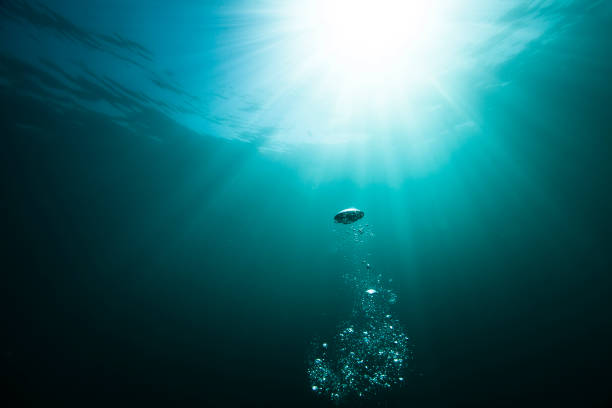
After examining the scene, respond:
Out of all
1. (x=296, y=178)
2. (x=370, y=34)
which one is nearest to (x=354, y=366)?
(x=370, y=34)

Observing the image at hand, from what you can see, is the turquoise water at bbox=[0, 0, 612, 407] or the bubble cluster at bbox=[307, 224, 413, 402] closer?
the turquoise water at bbox=[0, 0, 612, 407]

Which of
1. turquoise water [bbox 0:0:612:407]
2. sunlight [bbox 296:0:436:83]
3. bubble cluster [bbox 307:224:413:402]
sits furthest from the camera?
bubble cluster [bbox 307:224:413:402]

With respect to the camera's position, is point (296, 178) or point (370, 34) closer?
point (370, 34)

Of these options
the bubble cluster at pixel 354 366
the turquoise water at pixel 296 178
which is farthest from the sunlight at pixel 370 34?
the bubble cluster at pixel 354 366

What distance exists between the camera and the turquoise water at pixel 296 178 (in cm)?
890

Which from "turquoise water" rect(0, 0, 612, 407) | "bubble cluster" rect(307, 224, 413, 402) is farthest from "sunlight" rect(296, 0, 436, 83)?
"bubble cluster" rect(307, 224, 413, 402)

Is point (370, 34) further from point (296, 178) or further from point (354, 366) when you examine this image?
point (296, 178)

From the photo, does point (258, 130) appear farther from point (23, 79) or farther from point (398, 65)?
point (23, 79)

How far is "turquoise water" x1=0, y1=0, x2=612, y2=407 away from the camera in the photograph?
8.90m

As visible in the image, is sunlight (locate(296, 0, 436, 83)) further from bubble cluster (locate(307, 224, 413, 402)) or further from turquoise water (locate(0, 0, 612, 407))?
bubble cluster (locate(307, 224, 413, 402))

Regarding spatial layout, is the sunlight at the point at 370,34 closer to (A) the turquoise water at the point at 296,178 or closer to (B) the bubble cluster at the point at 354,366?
(A) the turquoise water at the point at 296,178

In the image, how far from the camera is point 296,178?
32.8 m

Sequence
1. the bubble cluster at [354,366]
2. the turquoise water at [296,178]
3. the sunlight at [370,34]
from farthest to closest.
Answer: the bubble cluster at [354,366] < the turquoise water at [296,178] < the sunlight at [370,34]

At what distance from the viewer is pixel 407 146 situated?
85.8 ft
